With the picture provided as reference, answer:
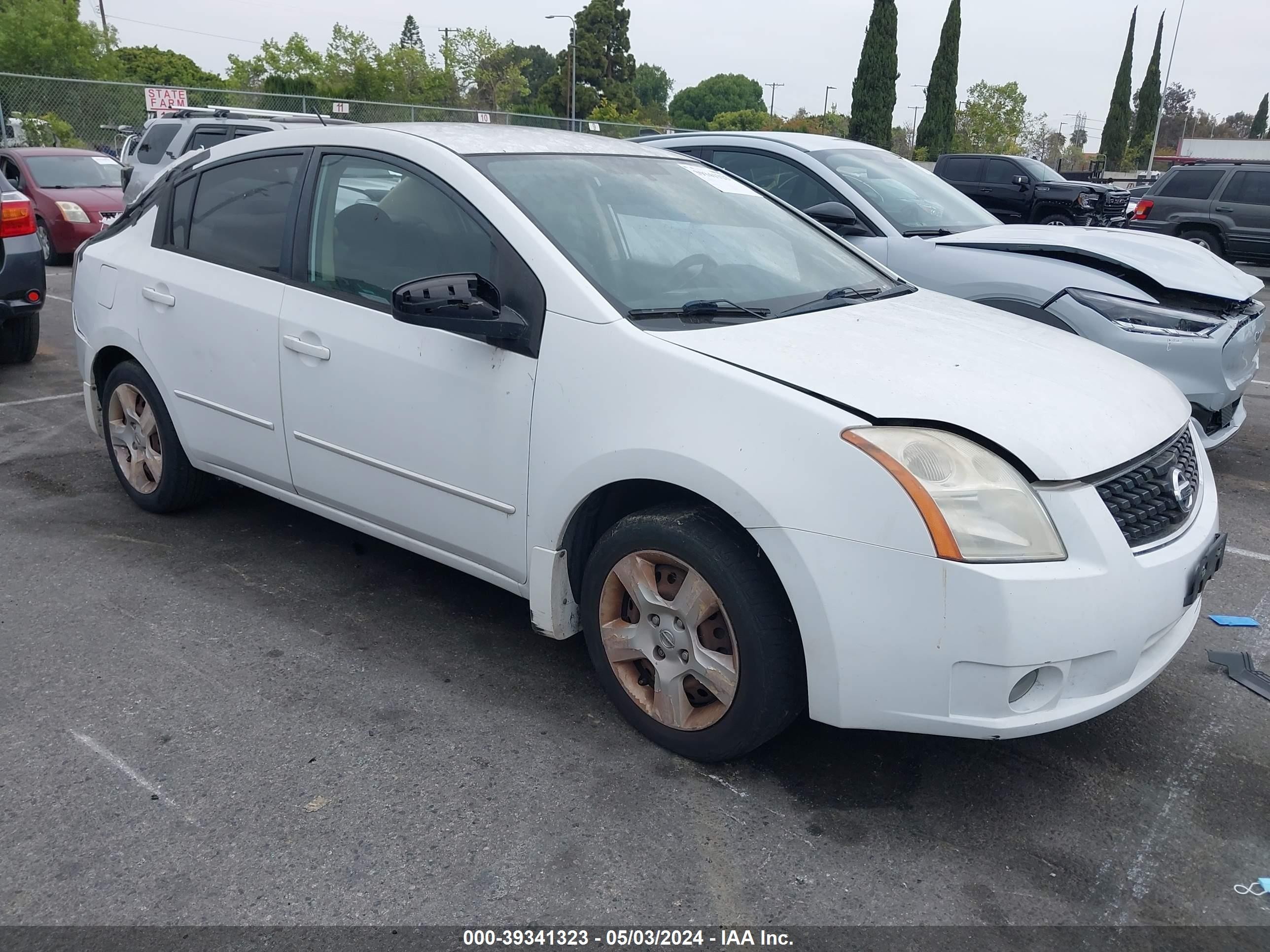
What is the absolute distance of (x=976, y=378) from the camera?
9.19 feet

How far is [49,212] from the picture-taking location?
1330cm

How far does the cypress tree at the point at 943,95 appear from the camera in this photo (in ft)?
157

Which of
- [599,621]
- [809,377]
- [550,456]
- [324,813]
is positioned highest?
[809,377]

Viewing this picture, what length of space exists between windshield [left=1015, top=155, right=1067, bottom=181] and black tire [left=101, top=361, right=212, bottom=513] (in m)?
17.9

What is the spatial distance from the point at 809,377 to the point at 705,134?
4.66 m

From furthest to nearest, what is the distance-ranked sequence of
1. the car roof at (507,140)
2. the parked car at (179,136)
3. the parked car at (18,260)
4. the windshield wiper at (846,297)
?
1. the parked car at (179,136)
2. the parked car at (18,260)
3. the car roof at (507,140)
4. the windshield wiper at (846,297)

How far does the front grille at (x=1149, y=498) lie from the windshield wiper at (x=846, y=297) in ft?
3.50

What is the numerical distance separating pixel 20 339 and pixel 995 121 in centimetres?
5092

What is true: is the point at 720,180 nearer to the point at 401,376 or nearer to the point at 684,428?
the point at 401,376

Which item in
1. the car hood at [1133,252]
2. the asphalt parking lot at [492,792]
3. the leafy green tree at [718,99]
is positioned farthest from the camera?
the leafy green tree at [718,99]

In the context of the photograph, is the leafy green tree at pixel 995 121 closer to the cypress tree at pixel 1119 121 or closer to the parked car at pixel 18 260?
the cypress tree at pixel 1119 121

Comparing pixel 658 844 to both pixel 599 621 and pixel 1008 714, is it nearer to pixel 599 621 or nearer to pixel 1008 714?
pixel 599 621

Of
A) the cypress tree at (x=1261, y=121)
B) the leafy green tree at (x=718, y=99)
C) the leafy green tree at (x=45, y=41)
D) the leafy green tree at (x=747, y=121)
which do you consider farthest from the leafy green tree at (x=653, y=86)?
the leafy green tree at (x=45, y=41)

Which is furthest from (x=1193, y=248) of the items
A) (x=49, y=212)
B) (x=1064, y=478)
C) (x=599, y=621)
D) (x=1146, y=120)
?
(x=1146, y=120)
